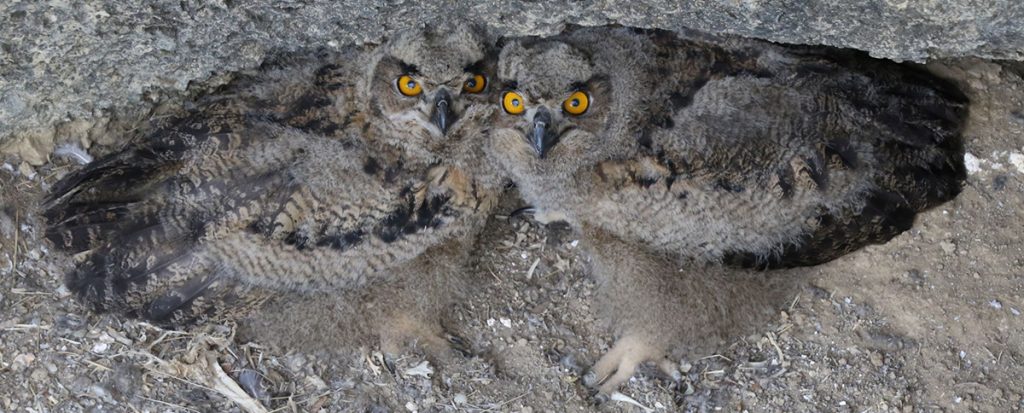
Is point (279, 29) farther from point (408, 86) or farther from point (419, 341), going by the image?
point (419, 341)

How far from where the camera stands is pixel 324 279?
3.69 m

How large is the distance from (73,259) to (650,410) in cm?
208

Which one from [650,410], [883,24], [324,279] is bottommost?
[650,410]

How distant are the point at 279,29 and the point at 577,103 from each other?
0.99 m

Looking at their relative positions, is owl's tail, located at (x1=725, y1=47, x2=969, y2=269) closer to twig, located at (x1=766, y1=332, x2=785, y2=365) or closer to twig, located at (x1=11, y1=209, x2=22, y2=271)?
twig, located at (x1=766, y1=332, x2=785, y2=365)

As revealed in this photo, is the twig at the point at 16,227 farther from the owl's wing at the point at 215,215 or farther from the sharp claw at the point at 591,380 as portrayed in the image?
the sharp claw at the point at 591,380

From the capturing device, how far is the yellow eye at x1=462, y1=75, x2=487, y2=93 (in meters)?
3.47

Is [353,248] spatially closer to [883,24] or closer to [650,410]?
[650,410]

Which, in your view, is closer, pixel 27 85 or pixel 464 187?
pixel 27 85

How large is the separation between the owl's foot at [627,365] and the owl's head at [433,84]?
101 cm

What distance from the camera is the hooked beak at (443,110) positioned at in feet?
11.3

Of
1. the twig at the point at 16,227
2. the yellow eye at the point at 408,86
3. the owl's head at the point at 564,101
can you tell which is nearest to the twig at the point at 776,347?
the owl's head at the point at 564,101

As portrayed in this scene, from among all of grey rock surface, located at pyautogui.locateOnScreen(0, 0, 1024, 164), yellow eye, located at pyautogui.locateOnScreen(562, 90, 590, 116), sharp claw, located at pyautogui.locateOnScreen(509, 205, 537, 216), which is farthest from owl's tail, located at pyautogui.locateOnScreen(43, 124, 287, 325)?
sharp claw, located at pyautogui.locateOnScreen(509, 205, 537, 216)

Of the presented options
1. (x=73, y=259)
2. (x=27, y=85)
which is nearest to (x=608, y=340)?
(x=73, y=259)
